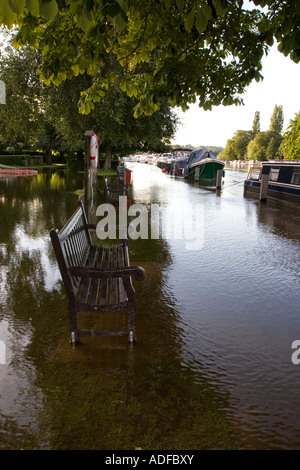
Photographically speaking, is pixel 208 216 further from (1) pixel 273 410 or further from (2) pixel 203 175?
(2) pixel 203 175

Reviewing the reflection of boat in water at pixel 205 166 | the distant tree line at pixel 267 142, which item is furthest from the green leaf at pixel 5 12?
the distant tree line at pixel 267 142

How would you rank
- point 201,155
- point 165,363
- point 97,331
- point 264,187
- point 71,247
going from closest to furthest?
point 165,363, point 97,331, point 71,247, point 264,187, point 201,155

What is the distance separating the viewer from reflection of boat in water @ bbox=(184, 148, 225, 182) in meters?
32.0

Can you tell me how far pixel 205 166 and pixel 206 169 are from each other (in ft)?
1.34

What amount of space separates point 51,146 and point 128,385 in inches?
1721

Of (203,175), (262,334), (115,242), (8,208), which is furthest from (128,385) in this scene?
(203,175)

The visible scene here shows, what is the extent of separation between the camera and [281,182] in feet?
58.3

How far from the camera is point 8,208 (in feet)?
41.4

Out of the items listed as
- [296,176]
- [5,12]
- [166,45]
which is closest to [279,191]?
[296,176]

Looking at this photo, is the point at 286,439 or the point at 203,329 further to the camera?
the point at 203,329

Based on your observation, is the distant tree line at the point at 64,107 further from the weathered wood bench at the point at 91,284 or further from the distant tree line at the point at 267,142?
the distant tree line at the point at 267,142

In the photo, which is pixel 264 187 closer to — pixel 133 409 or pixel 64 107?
pixel 64 107

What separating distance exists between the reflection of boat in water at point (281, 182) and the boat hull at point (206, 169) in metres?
12.2

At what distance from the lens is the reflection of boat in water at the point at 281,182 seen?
650 inches
